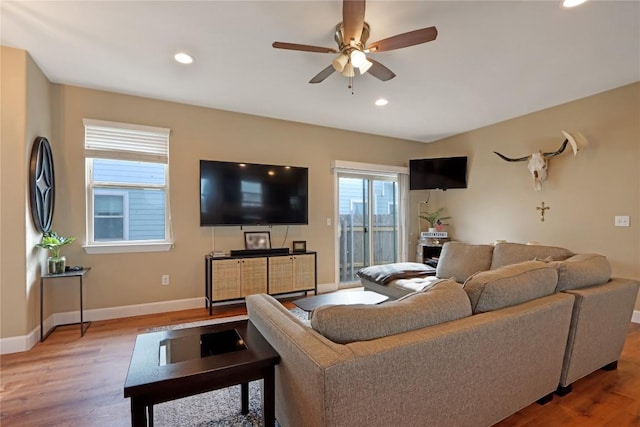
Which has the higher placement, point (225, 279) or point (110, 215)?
point (110, 215)

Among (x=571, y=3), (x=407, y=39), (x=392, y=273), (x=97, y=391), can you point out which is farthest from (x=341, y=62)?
(x=97, y=391)

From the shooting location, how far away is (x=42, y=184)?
9.72 feet

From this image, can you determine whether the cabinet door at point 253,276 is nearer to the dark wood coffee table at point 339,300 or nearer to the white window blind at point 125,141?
the dark wood coffee table at point 339,300

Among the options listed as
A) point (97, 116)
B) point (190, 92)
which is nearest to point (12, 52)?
point (97, 116)

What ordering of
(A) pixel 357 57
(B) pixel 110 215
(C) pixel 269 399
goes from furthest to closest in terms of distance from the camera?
(B) pixel 110 215, (A) pixel 357 57, (C) pixel 269 399

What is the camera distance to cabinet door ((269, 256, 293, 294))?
156 inches

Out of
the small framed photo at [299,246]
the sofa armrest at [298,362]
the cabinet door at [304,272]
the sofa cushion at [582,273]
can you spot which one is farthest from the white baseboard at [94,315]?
the sofa cushion at [582,273]

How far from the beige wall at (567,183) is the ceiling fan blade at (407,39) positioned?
3.00 metres

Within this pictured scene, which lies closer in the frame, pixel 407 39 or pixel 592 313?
pixel 592 313

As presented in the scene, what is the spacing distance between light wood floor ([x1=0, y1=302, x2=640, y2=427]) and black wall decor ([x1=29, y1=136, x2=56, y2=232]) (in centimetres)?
117

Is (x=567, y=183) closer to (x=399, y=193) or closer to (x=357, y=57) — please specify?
(x=399, y=193)

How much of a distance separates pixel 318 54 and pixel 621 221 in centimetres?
376

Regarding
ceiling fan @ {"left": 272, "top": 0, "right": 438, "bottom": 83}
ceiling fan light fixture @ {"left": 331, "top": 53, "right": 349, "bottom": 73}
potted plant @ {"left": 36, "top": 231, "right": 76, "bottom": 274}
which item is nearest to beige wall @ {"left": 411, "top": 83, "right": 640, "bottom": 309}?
ceiling fan @ {"left": 272, "top": 0, "right": 438, "bottom": 83}

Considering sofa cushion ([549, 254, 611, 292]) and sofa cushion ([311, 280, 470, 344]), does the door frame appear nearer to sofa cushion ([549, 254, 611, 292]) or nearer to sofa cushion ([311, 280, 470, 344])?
sofa cushion ([549, 254, 611, 292])
